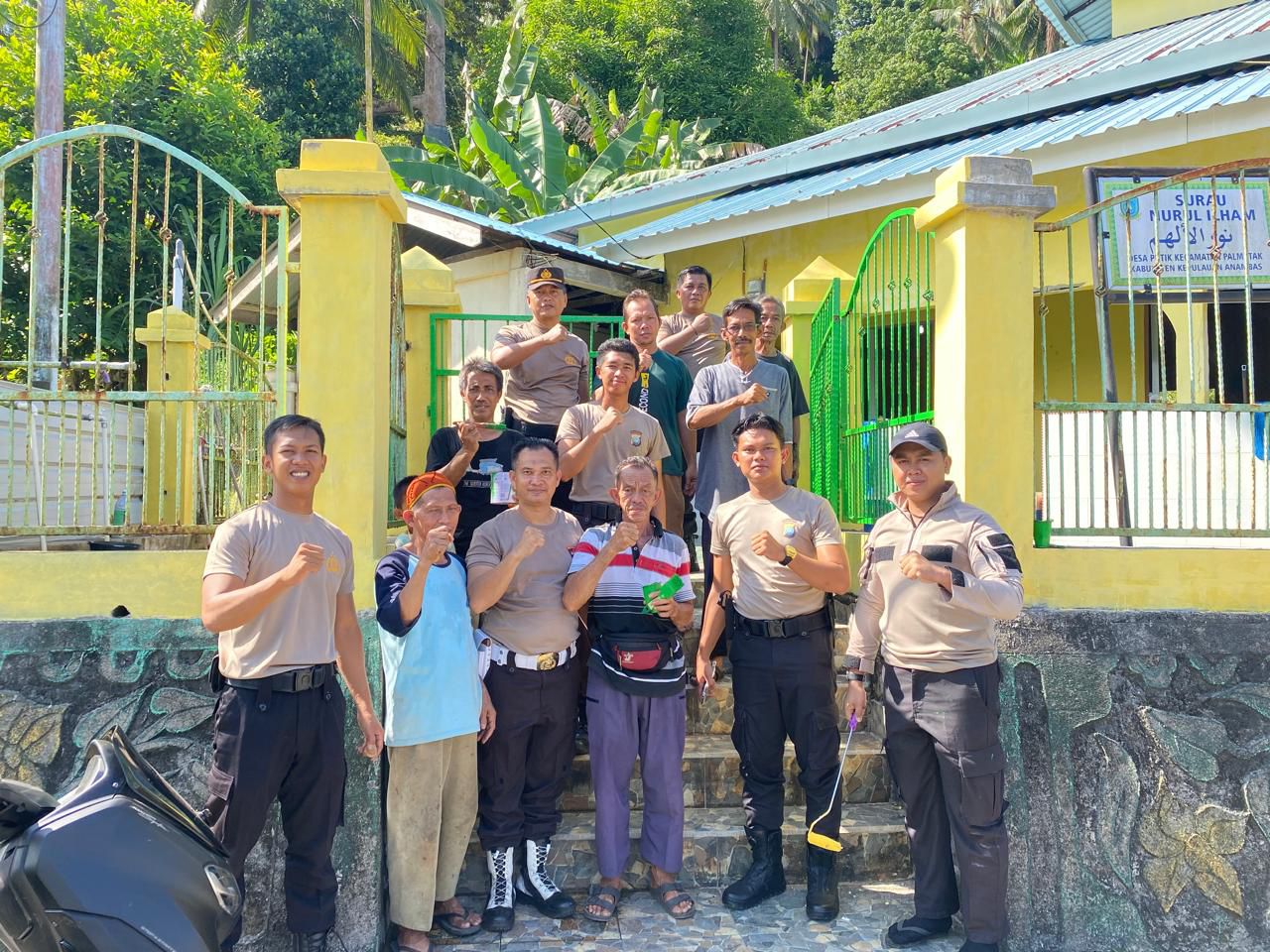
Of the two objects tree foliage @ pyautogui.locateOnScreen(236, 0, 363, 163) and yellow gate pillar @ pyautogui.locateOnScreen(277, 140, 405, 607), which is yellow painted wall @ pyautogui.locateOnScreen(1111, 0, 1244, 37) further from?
tree foliage @ pyautogui.locateOnScreen(236, 0, 363, 163)

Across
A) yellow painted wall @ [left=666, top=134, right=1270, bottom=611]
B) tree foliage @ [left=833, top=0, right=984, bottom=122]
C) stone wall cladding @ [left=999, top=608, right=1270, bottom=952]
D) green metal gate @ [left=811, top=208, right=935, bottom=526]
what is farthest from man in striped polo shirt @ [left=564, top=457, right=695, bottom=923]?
tree foliage @ [left=833, top=0, right=984, bottom=122]

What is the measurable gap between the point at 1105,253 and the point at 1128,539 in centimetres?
127

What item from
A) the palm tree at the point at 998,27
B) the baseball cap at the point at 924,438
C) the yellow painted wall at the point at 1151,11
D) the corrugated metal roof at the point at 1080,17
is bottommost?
the baseball cap at the point at 924,438

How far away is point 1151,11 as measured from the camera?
11.5 metres

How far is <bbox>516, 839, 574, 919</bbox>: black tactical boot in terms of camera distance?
3969mm

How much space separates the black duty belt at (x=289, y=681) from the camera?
3391mm

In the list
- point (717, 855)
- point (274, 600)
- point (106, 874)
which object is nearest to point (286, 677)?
point (274, 600)

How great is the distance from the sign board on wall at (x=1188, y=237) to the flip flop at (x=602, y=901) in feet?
11.0

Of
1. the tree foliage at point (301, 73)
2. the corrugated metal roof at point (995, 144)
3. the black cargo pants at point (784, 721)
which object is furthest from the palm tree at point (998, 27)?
the black cargo pants at point (784, 721)

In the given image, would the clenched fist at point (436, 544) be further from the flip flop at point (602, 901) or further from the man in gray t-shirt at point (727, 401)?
the man in gray t-shirt at point (727, 401)

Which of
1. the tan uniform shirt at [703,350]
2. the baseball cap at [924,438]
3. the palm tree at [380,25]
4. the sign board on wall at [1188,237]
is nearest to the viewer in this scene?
the baseball cap at [924,438]

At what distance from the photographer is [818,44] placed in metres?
32.5

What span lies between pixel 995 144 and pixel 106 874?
26.6 feet

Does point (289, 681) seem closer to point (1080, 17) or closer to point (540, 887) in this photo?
point (540, 887)
